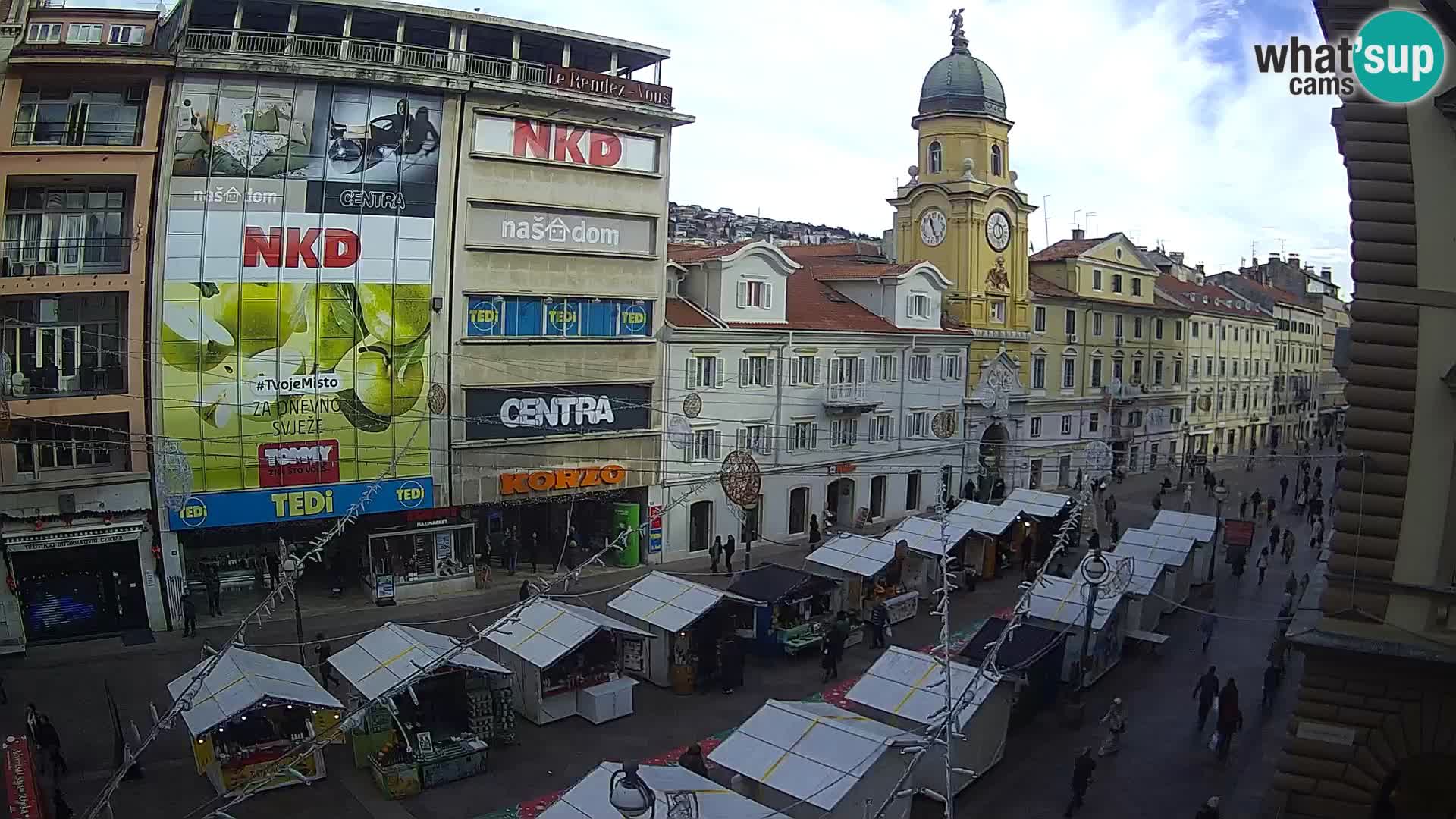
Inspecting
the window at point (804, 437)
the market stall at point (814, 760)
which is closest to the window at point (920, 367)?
the window at point (804, 437)

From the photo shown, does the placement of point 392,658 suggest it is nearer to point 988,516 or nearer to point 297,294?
point 297,294

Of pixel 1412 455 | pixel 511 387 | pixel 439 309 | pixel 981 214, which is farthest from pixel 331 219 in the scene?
pixel 981 214

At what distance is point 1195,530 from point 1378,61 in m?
20.0

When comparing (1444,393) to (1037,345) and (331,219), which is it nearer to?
(331,219)

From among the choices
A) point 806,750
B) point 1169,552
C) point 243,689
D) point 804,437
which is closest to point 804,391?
point 804,437

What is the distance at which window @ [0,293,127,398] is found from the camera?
87.1 ft

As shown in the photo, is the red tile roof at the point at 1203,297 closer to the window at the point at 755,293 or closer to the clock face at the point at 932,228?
the clock face at the point at 932,228

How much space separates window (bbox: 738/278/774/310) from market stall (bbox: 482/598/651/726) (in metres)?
18.2

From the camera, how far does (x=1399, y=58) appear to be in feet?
43.0

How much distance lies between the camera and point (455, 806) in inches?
701

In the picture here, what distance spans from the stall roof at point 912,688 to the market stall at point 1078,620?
4.75 meters

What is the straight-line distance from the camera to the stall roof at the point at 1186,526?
30.3 meters

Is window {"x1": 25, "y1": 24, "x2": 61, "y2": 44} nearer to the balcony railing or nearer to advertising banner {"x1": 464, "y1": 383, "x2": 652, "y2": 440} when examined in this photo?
the balcony railing

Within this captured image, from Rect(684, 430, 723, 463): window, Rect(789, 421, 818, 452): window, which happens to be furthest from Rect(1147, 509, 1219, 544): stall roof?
Rect(684, 430, 723, 463): window
